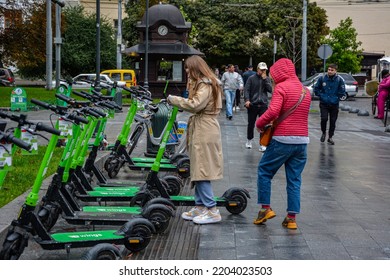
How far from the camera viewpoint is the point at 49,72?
38656mm

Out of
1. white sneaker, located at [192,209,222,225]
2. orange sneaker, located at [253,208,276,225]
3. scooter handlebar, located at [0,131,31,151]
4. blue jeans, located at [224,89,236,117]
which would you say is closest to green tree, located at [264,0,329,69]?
blue jeans, located at [224,89,236,117]

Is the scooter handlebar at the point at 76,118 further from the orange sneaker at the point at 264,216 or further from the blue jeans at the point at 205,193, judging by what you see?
the orange sneaker at the point at 264,216

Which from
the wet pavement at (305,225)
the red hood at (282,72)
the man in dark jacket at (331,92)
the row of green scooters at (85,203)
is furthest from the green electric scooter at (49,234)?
the man in dark jacket at (331,92)

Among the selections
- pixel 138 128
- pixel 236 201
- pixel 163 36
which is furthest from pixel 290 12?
pixel 236 201

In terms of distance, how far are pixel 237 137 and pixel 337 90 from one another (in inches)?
112

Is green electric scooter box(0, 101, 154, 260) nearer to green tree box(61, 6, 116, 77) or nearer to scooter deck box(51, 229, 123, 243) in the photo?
scooter deck box(51, 229, 123, 243)

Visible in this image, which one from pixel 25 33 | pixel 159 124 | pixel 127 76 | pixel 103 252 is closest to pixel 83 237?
pixel 103 252

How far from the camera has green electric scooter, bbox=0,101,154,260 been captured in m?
5.70

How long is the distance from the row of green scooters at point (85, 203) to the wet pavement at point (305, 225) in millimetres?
229

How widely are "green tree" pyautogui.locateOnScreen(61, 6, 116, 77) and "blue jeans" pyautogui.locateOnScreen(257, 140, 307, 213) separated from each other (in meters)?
47.7

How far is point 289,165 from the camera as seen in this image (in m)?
7.29

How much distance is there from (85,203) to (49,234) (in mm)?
2407

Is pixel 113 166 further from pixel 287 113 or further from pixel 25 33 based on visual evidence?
pixel 25 33

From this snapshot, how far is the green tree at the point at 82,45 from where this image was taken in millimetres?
→ 54281
